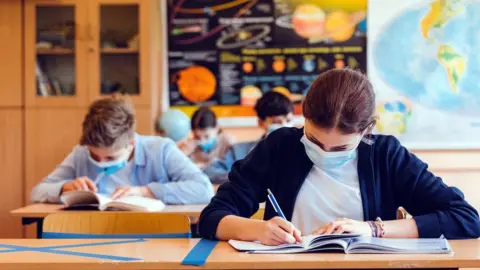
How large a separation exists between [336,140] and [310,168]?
0.19 metres

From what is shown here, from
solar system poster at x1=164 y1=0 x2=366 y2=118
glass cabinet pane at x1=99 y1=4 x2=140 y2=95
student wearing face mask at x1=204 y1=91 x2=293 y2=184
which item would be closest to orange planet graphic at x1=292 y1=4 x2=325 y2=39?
solar system poster at x1=164 y1=0 x2=366 y2=118

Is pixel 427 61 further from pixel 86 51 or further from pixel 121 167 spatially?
pixel 121 167

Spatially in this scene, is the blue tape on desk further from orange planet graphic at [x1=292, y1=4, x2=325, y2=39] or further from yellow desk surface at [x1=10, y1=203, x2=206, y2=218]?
orange planet graphic at [x1=292, y1=4, x2=325, y2=39]

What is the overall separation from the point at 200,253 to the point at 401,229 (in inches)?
20.5

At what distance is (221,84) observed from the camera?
15.8 ft

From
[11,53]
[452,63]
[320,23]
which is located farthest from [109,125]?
[452,63]

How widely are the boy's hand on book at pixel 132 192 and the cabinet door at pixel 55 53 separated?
196 centimetres

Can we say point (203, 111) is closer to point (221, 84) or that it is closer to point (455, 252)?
point (221, 84)

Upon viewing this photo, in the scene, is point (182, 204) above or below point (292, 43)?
below

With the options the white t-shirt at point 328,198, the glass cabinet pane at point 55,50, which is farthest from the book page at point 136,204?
the glass cabinet pane at point 55,50

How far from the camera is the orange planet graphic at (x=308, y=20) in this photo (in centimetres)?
472

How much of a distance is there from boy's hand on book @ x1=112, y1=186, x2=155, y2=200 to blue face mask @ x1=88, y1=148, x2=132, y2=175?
143 mm

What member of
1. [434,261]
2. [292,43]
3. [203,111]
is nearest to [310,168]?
[434,261]

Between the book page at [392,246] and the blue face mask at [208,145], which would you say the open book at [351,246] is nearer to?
the book page at [392,246]
